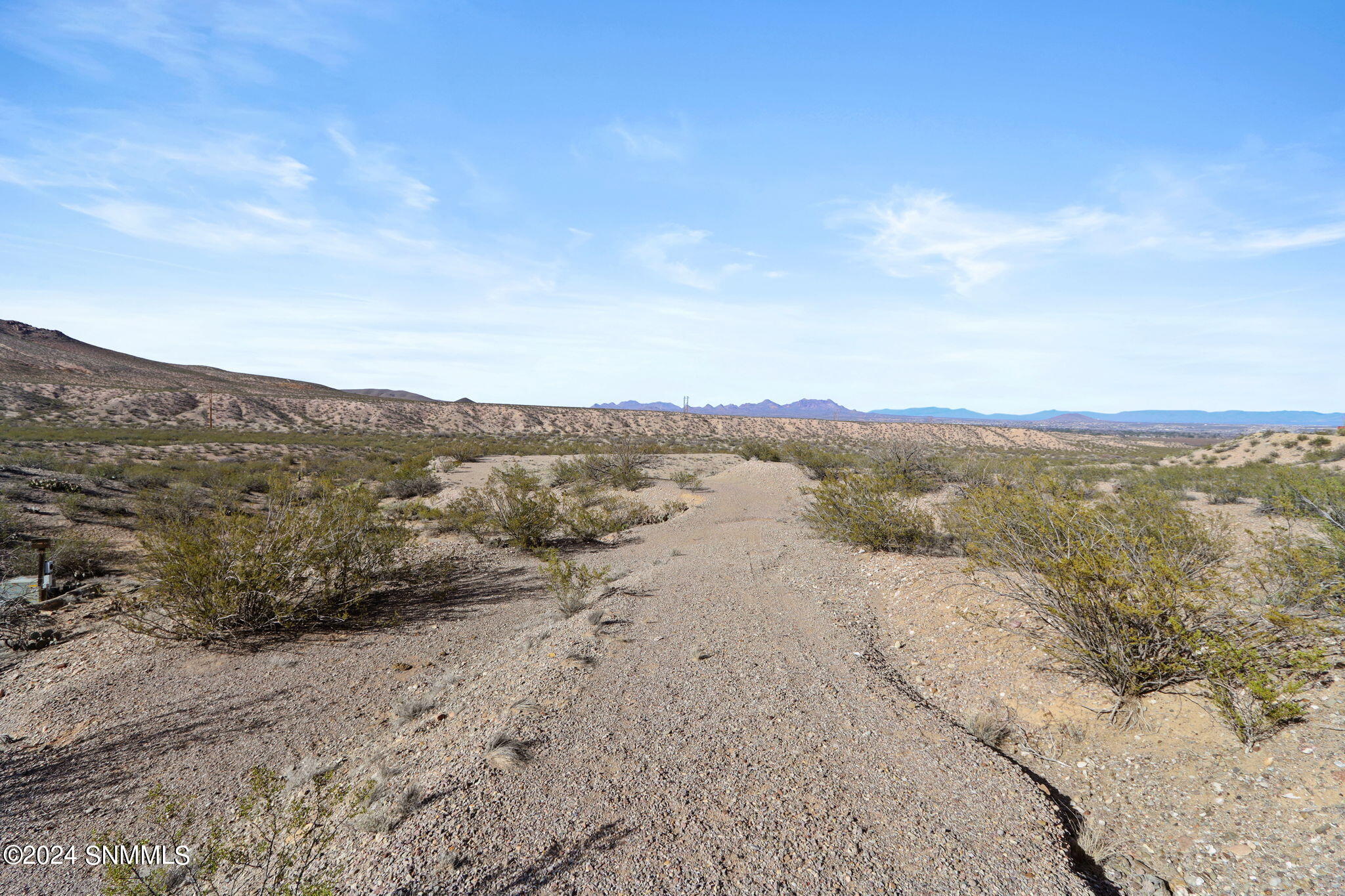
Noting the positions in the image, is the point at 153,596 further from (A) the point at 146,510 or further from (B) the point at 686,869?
(A) the point at 146,510

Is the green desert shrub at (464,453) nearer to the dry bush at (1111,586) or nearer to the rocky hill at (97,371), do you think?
the dry bush at (1111,586)

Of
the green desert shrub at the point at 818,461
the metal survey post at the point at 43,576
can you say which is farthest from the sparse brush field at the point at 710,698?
the green desert shrub at the point at 818,461

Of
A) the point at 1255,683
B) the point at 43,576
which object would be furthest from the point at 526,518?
the point at 1255,683

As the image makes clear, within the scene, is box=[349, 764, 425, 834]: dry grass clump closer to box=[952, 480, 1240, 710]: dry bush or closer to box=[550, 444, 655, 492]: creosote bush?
box=[952, 480, 1240, 710]: dry bush

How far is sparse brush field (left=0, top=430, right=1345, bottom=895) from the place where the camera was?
12.4ft

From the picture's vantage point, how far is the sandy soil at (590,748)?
351 cm

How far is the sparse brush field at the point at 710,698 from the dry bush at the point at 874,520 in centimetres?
10

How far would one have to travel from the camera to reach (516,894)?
3.23 meters

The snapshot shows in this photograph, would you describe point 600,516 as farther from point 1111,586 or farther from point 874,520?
point 1111,586

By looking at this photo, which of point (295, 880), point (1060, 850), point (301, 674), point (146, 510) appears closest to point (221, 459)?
point (146, 510)

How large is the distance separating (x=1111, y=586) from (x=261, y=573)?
9.88m

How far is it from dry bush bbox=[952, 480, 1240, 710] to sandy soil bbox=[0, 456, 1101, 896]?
1.66 metres

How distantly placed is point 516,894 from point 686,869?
965mm

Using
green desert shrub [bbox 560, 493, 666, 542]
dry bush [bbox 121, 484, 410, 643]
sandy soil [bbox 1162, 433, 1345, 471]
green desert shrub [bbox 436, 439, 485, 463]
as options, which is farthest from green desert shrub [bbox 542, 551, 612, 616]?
sandy soil [bbox 1162, 433, 1345, 471]
